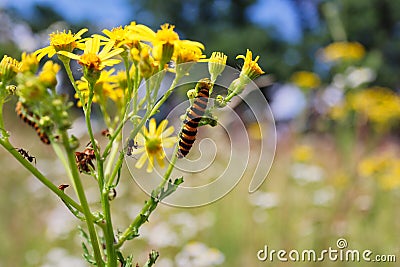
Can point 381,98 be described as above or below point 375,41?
below

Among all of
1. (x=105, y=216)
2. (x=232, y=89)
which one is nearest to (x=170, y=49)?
(x=232, y=89)

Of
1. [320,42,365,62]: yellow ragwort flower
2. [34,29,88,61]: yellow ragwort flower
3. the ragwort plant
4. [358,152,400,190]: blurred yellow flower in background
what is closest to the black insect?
the ragwort plant


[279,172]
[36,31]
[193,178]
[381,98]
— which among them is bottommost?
[193,178]

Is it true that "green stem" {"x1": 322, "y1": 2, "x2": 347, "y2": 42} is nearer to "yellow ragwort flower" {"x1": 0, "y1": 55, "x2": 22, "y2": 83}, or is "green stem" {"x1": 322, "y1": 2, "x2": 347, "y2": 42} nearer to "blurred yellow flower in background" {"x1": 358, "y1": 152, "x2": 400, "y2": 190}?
"blurred yellow flower in background" {"x1": 358, "y1": 152, "x2": 400, "y2": 190}

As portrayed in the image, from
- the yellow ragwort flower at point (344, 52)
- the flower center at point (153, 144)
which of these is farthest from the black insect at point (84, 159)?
the yellow ragwort flower at point (344, 52)

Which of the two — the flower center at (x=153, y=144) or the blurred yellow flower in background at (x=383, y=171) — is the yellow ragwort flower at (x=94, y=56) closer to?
the flower center at (x=153, y=144)

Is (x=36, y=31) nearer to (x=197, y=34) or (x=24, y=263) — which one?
(x=197, y=34)

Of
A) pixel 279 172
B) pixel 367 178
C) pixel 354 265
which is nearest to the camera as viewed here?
pixel 354 265

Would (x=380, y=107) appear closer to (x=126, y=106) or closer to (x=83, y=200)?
(x=126, y=106)

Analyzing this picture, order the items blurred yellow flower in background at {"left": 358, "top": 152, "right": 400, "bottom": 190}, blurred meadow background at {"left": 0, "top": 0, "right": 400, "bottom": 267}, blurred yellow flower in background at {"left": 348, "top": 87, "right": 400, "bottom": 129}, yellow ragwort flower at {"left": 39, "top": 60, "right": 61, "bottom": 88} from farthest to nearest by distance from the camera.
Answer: blurred yellow flower in background at {"left": 348, "top": 87, "right": 400, "bottom": 129}, blurred yellow flower in background at {"left": 358, "top": 152, "right": 400, "bottom": 190}, blurred meadow background at {"left": 0, "top": 0, "right": 400, "bottom": 267}, yellow ragwort flower at {"left": 39, "top": 60, "right": 61, "bottom": 88}
